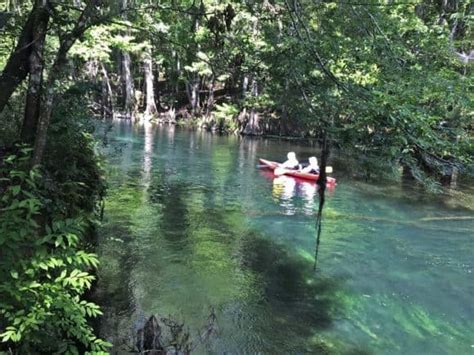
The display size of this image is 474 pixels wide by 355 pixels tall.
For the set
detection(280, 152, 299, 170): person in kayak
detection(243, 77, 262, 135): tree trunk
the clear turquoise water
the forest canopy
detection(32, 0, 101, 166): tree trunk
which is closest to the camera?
detection(32, 0, 101, 166): tree trunk

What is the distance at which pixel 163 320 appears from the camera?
614 cm

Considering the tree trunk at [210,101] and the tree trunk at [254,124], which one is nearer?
the tree trunk at [254,124]

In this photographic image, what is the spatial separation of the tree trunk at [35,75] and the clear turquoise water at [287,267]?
7.97ft

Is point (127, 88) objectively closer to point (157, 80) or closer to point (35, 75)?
point (157, 80)

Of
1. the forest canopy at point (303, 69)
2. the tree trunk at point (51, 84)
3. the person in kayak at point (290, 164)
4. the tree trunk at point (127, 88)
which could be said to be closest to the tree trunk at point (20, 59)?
the forest canopy at point (303, 69)

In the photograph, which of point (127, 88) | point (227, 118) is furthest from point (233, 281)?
point (127, 88)

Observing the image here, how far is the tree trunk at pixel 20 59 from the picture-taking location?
4.71 meters

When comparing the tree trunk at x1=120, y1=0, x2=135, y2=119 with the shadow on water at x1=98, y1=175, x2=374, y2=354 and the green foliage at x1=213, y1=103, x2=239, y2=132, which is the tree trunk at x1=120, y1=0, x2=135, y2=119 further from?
the shadow on water at x1=98, y1=175, x2=374, y2=354

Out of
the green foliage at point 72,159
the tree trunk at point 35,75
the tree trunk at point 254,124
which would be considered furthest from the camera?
the tree trunk at point 254,124

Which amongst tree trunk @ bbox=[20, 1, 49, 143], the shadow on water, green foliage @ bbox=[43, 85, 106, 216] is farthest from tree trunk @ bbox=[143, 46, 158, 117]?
tree trunk @ bbox=[20, 1, 49, 143]

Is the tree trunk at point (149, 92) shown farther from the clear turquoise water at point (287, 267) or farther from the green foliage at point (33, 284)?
the green foliage at point (33, 284)

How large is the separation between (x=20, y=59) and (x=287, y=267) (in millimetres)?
5497

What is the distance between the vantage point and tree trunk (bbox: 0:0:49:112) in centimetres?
471

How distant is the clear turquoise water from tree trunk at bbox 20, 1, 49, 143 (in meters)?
2.43
